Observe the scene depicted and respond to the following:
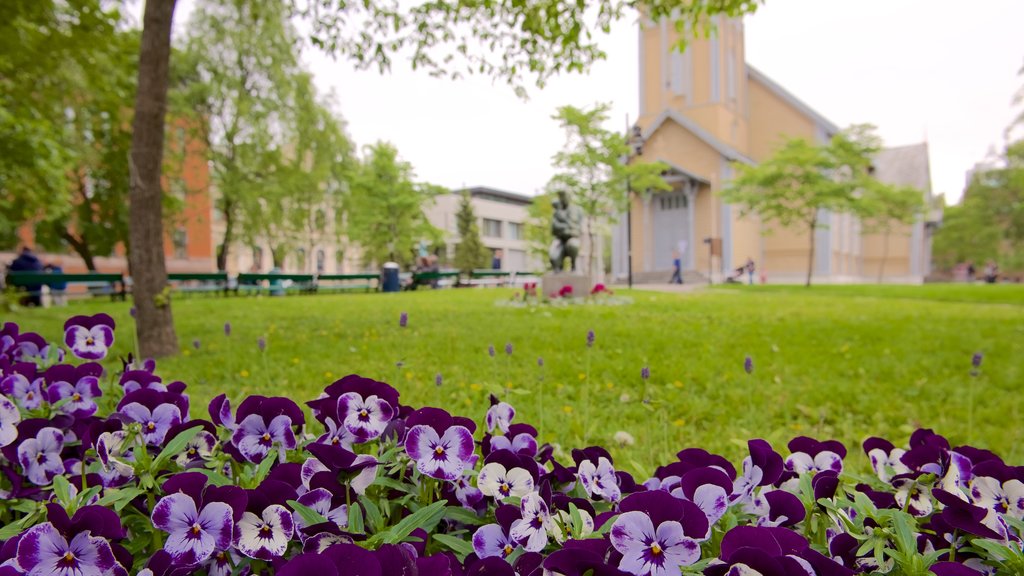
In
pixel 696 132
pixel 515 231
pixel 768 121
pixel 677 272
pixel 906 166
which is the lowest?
pixel 677 272

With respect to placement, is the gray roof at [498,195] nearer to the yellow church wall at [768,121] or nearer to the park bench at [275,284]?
the yellow church wall at [768,121]

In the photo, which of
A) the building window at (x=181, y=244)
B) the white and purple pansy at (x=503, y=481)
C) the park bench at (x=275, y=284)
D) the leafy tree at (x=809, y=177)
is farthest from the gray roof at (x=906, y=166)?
the white and purple pansy at (x=503, y=481)

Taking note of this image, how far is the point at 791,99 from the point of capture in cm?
3619

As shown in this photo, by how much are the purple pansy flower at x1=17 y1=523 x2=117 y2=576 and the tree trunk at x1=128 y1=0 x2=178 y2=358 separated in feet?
17.0

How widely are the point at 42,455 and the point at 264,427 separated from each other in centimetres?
65

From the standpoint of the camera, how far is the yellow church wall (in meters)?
36.5

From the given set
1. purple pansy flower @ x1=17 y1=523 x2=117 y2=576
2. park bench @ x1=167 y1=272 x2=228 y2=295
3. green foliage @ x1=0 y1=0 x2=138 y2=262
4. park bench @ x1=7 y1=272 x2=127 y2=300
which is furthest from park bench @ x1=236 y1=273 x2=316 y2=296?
purple pansy flower @ x1=17 y1=523 x2=117 y2=576

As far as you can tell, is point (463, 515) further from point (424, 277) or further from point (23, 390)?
point (424, 277)

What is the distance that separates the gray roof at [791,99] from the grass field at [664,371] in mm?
30614

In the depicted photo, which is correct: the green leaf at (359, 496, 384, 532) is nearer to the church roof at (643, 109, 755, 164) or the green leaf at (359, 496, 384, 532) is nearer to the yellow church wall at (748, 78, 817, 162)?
the church roof at (643, 109, 755, 164)

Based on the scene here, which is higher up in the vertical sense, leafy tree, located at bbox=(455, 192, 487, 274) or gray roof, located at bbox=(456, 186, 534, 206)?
gray roof, located at bbox=(456, 186, 534, 206)

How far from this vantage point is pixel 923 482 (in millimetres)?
1236

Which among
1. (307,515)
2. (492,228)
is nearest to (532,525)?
(307,515)

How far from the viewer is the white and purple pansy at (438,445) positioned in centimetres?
111
